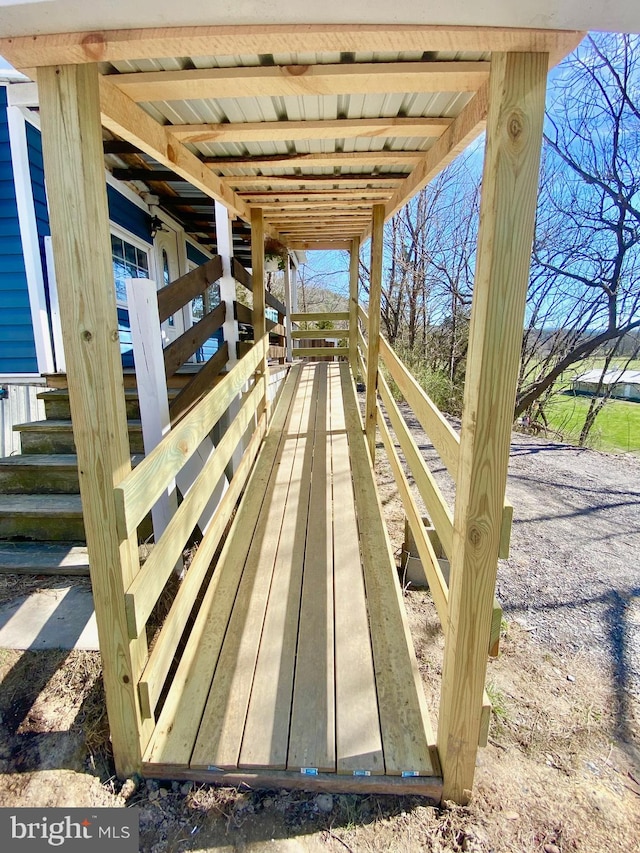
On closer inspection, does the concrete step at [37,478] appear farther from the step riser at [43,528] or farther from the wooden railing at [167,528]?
the wooden railing at [167,528]

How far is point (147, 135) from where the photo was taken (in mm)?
1624

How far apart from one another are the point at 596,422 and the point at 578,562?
29.4 ft

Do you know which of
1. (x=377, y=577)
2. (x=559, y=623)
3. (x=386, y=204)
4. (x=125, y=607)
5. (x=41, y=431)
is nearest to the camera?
(x=125, y=607)

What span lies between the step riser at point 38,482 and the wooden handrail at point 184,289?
1.40m

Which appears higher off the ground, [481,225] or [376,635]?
[481,225]

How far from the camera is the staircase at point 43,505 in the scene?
2471mm

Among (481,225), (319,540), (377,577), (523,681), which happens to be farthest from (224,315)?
(523,681)

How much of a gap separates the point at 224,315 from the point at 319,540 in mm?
2012

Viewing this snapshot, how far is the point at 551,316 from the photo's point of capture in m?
9.93

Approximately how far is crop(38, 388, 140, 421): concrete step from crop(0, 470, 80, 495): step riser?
56 centimetres

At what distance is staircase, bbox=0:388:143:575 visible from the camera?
247 centimetres

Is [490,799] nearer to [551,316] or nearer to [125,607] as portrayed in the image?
[125,607]

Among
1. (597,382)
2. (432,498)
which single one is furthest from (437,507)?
(597,382)

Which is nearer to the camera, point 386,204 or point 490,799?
point 490,799
